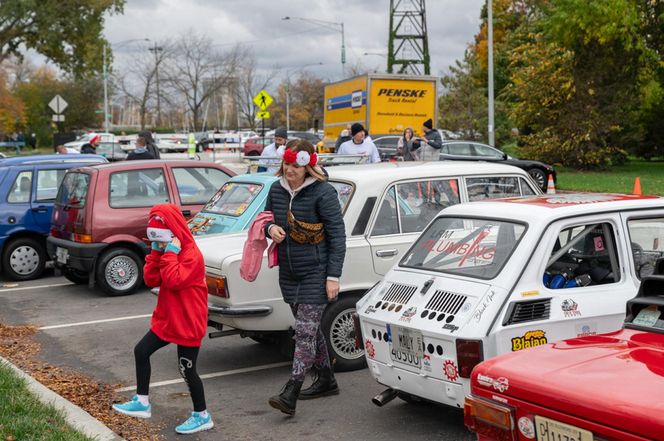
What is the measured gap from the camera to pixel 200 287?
19.3 feet

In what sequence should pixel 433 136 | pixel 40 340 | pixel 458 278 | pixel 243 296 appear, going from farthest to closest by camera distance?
pixel 433 136
pixel 40 340
pixel 243 296
pixel 458 278

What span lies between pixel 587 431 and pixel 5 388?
4.56m

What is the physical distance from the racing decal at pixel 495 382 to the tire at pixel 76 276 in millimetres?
9455

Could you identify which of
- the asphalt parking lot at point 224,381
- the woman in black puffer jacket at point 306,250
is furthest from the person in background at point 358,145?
the woman in black puffer jacket at point 306,250

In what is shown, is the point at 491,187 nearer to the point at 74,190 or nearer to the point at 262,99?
the point at 74,190

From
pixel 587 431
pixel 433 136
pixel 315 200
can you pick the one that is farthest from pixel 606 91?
pixel 587 431

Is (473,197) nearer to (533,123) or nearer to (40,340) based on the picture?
(40,340)

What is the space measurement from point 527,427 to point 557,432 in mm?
169

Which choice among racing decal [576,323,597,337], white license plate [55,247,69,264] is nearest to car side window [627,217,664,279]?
racing decal [576,323,597,337]

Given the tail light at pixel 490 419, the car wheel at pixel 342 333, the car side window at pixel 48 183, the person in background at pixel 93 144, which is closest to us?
the tail light at pixel 490 419

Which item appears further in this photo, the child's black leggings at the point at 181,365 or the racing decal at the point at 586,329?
the child's black leggings at the point at 181,365

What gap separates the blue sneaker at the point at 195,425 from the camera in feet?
19.5

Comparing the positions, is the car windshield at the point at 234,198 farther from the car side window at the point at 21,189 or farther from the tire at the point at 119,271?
the car side window at the point at 21,189

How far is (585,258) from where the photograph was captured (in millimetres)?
5918
